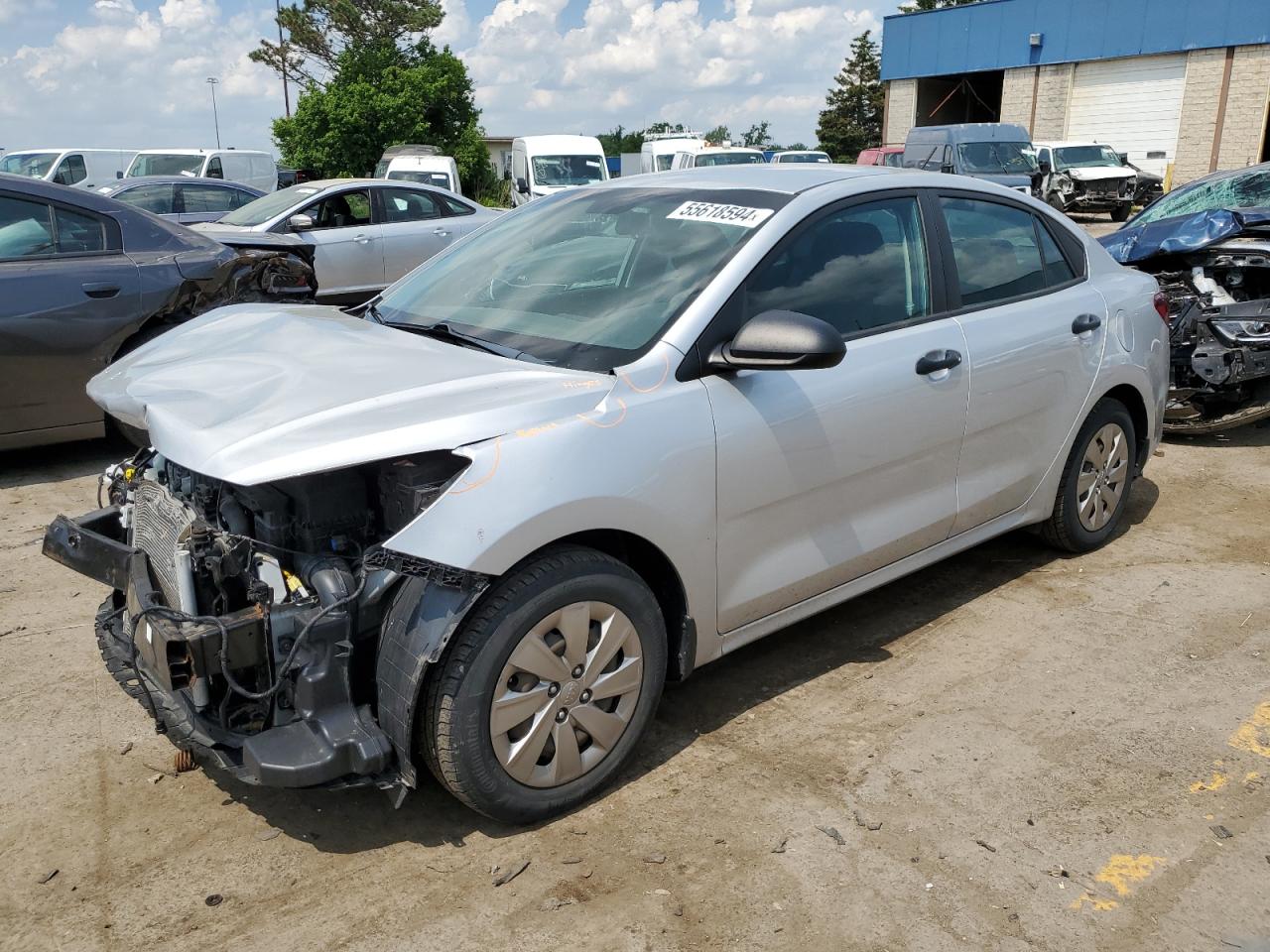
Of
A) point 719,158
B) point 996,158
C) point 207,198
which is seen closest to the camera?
point 207,198

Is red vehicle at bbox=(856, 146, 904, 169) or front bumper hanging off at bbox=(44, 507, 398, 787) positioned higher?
red vehicle at bbox=(856, 146, 904, 169)

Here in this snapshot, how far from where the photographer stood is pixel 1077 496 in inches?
188

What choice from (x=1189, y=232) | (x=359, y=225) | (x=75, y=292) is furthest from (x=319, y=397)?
(x=359, y=225)

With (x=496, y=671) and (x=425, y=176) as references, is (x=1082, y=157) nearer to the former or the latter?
(x=425, y=176)

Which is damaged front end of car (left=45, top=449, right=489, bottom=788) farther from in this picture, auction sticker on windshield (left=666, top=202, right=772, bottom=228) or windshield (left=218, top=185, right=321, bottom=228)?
windshield (left=218, top=185, right=321, bottom=228)

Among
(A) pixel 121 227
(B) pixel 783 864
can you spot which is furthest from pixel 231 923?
(A) pixel 121 227

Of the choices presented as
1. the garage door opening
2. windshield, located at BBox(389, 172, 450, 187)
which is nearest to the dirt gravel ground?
windshield, located at BBox(389, 172, 450, 187)

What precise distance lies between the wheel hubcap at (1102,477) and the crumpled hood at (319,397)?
2752 millimetres

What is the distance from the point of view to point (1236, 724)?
3.54 meters

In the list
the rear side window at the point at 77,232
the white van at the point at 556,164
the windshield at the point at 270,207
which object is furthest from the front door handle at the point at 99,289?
the white van at the point at 556,164

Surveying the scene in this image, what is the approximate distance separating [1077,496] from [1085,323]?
0.79 m

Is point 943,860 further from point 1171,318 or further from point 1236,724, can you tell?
point 1171,318

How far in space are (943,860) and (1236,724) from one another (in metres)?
1.38

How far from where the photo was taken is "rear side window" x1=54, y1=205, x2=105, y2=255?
19.6 ft
